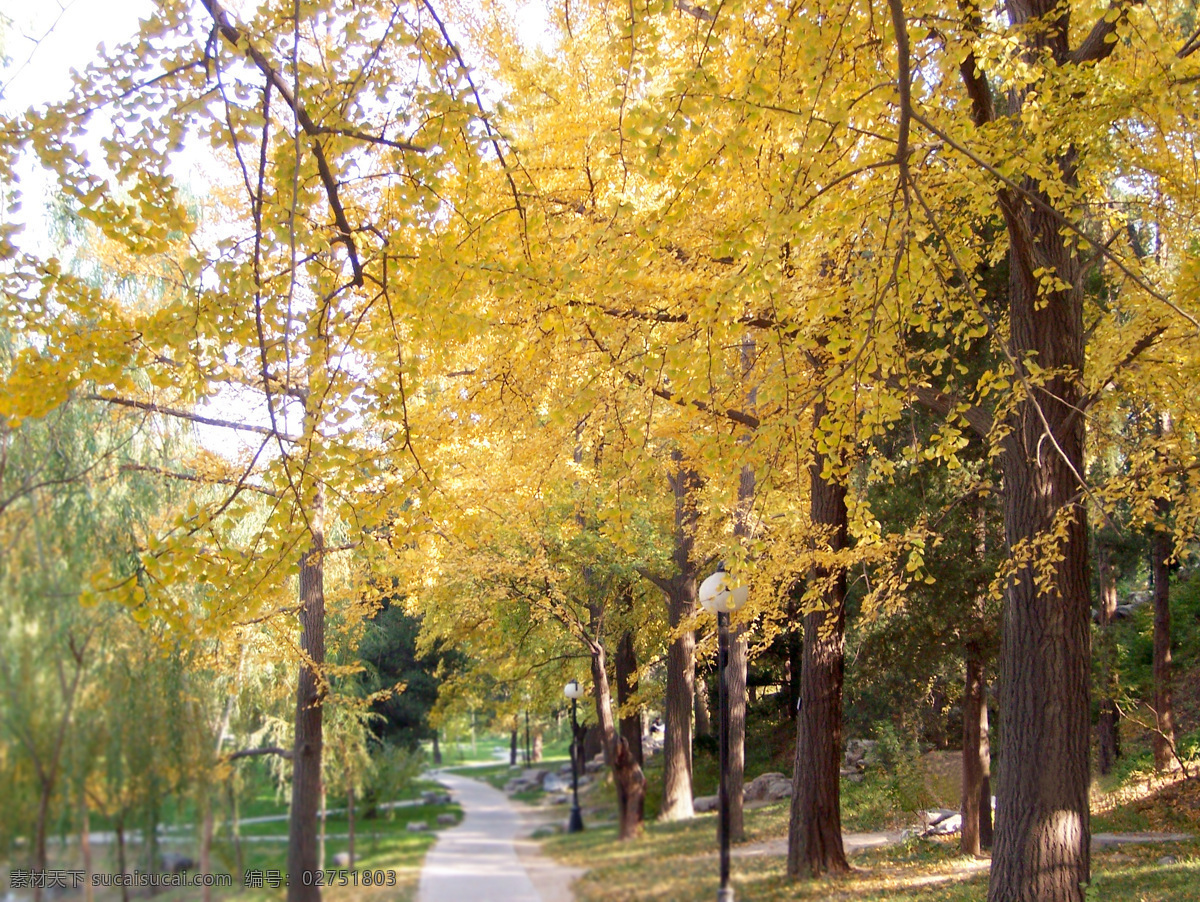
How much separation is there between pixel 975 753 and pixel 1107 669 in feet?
7.37

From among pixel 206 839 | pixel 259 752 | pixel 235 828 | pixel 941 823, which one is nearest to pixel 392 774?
pixel 259 752

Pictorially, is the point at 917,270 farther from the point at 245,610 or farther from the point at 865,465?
the point at 865,465

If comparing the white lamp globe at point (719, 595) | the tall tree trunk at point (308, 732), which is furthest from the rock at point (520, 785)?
the tall tree trunk at point (308, 732)

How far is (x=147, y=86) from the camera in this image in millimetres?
3207

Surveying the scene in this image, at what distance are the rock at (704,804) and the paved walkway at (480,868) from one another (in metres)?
7.93

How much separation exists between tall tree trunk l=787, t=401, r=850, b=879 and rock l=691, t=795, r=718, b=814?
7.78 meters

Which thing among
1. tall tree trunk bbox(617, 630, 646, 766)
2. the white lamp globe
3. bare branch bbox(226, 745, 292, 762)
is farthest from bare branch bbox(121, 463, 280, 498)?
tall tree trunk bbox(617, 630, 646, 766)

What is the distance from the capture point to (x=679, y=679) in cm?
1295

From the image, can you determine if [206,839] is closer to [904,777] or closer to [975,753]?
[975,753]

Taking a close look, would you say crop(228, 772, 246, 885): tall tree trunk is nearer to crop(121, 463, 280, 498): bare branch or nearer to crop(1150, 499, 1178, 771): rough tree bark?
crop(121, 463, 280, 498): bare branch

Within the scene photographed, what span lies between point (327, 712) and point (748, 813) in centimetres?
1218

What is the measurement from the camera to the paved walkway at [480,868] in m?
3.67

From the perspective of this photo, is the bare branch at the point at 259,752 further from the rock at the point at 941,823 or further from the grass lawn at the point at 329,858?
the rock at the point at 941,823

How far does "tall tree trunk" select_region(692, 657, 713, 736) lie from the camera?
18188mm
